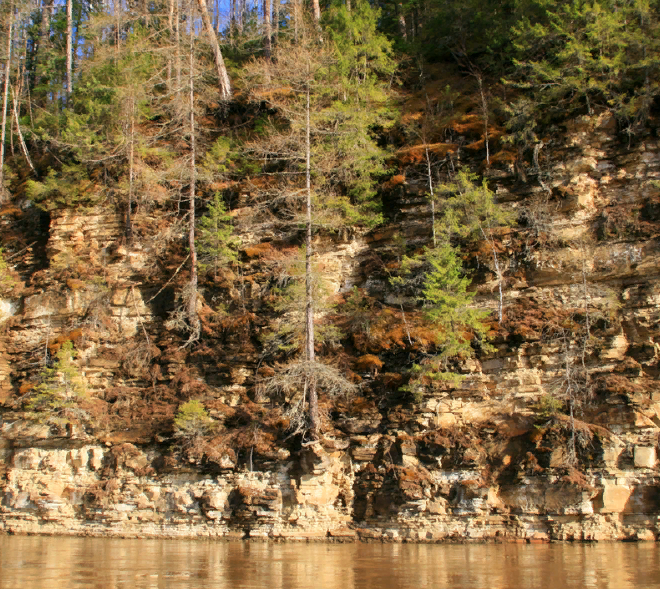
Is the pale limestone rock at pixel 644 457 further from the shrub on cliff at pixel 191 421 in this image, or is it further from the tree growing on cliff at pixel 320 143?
the shrub on cliff at pixel 191 421

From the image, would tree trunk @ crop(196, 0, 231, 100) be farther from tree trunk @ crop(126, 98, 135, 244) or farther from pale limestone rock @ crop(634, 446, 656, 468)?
pale limestone rock @ crop(634, 446, 656, 468)

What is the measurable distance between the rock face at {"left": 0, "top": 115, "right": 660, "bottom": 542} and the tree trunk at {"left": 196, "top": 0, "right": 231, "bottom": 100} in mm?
10160

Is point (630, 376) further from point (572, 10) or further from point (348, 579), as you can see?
point (572, 10)

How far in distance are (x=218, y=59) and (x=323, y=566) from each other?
2333 cm

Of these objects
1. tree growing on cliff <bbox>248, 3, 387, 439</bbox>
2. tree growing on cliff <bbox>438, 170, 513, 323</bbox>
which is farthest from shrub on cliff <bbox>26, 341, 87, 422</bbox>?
tree growing on cliff <bbox>438, 170, 513, 323</bbox>

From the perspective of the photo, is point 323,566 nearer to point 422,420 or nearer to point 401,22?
point 422,420

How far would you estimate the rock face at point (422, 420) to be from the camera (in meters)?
15.6

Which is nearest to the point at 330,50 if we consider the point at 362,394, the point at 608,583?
the point at 362,394

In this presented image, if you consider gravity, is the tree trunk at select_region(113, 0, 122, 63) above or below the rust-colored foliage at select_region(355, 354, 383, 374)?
above

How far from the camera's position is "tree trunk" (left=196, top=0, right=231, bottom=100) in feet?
86.1

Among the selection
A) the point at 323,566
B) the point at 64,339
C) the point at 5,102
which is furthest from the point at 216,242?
the point at 5,102

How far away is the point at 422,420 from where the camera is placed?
17141 mm

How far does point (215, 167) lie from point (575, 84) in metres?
14.2

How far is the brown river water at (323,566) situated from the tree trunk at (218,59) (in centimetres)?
2012
